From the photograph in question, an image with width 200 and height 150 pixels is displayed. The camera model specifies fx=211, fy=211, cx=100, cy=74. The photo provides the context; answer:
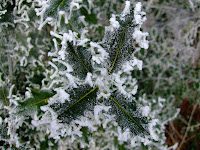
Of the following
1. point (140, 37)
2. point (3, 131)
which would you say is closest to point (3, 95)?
point (3, 131)

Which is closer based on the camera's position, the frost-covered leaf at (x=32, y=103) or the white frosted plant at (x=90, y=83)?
Answer: the white frosted plant at (x=90, y=83)

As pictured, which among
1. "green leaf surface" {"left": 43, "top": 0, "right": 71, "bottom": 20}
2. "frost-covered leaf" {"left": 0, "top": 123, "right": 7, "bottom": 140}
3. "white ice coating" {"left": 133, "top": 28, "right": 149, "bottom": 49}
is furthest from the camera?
"frost-covered leaf" {"left": 0, "top": 123, "right": 7, "bottom": 140}

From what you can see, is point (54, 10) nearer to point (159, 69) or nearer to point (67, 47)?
point (67, 47)

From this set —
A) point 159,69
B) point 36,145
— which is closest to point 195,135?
point 159,69

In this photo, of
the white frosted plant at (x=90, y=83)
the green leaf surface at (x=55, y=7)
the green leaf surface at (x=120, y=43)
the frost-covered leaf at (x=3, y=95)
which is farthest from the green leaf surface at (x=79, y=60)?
the frost-covered leaf at (x=3, y=95)

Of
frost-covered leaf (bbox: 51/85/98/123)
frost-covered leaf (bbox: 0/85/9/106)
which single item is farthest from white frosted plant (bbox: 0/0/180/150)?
frost-covered leaf (bbox: 0/85/9/106)

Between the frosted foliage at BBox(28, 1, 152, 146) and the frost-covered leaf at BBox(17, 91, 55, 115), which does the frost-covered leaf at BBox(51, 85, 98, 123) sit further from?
the frost-covered leaf at BBox(17, 91, 55, 115)

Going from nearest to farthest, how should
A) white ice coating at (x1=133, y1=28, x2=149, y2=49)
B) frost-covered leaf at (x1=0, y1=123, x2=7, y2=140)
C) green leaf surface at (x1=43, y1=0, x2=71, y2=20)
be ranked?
white ice coating at (x1=133, y1=28, x2=149, y2=49) → green leaf surface at (x1=43, y1=0, x2=71, y2=20) → frost-covered leaf at (x1=0, y1=123, x2=7, y2=140)

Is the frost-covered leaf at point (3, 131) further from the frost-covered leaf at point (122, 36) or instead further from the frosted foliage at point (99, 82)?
the frost-covered leaf at point (122, 36)
